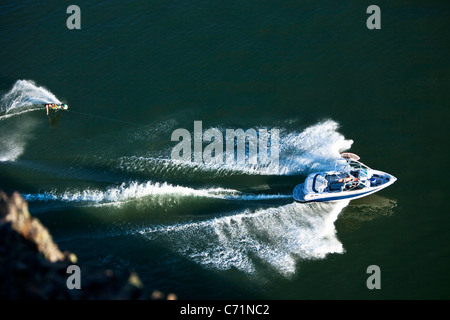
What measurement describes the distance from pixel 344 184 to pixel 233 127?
1012cm

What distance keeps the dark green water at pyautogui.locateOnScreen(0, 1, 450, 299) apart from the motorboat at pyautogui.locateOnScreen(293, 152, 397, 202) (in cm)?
92

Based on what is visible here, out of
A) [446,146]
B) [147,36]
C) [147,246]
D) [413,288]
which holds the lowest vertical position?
[413,288]

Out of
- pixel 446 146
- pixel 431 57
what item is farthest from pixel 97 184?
pixel 431 57

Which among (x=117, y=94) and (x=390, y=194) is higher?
(x=117, y=94)

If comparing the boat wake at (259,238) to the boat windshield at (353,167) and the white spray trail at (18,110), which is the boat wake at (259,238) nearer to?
the boat windshield at (353,167)

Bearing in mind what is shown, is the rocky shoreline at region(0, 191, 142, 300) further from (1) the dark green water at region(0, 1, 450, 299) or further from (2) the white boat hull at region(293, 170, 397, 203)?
(2) the white boat hull at region(293, 170, 397, 203)

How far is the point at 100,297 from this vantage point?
2148 cm

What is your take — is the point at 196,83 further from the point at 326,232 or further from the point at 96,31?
the point at 326,232

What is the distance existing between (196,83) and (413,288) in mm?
24048

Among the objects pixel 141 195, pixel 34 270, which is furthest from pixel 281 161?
pixel 34 270

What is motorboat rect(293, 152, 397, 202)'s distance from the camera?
32812 millimetres

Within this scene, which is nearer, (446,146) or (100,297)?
(100,297)

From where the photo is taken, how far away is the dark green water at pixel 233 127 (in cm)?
3008

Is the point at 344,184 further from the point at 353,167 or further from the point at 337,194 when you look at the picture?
the point at 353,167
